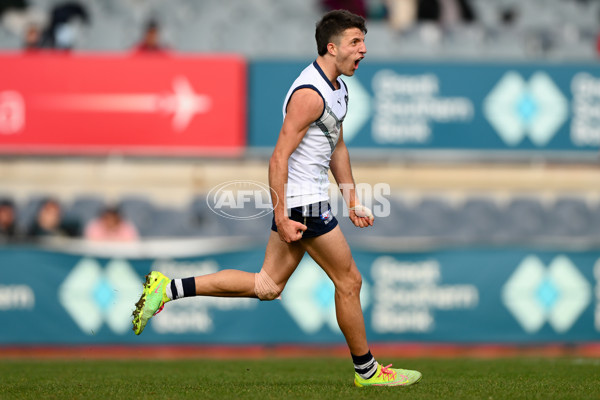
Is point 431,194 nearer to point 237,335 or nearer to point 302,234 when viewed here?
point 237,335

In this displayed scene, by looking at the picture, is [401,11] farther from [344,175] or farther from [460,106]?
[344,175]

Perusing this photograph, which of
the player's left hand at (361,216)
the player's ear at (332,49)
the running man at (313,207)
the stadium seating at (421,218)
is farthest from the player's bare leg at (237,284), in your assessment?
the stadium seating at (421,218)

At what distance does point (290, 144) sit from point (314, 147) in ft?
0.75

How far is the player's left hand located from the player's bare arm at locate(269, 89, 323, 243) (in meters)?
0.57

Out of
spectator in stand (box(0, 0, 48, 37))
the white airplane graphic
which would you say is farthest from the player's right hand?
spectator in stand (box(0, 0, 48, 37))

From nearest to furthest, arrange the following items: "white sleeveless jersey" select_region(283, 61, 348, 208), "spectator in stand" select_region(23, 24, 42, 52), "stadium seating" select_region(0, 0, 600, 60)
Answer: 1. "white sleeveless jersey" select_region(283, 61, 348, 208)
2. "spectator in stand" select_region(23, 24, 42, 52)
3. "stadium seating" select_region(0, 0, 600, 60)

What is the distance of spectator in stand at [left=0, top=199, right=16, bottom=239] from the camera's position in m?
10.9

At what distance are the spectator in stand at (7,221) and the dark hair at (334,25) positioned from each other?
6.94 meters

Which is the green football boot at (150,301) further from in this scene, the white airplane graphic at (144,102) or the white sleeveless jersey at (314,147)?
→ the white airplane graphic at (144,102)

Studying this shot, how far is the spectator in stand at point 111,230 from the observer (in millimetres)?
10602

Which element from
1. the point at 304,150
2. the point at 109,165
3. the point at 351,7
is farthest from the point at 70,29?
the point at 304,150

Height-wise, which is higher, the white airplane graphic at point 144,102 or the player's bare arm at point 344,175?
the white airplane graphic at point 144,102

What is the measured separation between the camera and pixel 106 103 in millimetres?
12227

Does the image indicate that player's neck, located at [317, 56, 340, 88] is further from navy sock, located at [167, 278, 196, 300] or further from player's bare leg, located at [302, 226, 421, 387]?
navy sock, located at [167, 278, 196, 300]
